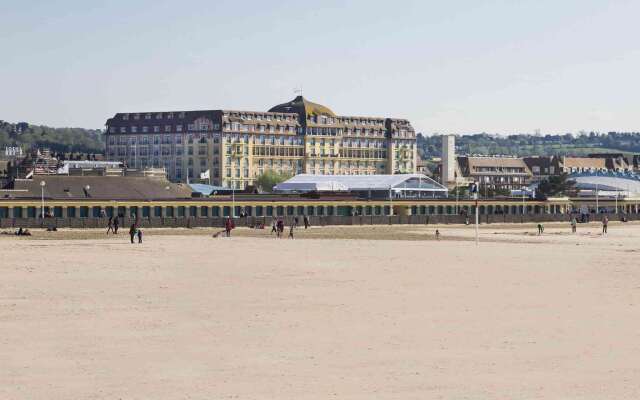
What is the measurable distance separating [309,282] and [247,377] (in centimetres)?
2225

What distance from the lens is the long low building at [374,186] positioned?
165250 millimetres

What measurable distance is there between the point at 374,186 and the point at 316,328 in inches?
5308

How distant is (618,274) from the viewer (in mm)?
52594

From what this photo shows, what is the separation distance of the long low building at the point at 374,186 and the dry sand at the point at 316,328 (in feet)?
336

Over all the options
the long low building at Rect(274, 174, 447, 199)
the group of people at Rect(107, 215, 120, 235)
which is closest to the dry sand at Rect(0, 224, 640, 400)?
the group of people at Rect(107, 215, 120, 235)

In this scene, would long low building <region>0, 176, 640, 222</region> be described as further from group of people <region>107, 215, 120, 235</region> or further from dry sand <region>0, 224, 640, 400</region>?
dry sand <region>0, 224, 640, 400</region>

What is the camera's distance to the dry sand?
2402cm

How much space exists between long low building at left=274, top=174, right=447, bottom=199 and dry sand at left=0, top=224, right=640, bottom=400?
102291 millimetres

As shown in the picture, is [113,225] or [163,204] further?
[163,204]

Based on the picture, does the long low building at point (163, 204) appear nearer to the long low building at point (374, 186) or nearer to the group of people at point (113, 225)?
the group of people at point (113, 225)

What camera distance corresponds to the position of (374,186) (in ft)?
547

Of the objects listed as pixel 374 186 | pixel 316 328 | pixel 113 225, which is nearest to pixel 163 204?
pixel 113 225

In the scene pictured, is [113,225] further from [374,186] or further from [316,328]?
[374,186]

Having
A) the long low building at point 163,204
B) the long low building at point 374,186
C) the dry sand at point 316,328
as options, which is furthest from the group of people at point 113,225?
the long low building at point 374,186
